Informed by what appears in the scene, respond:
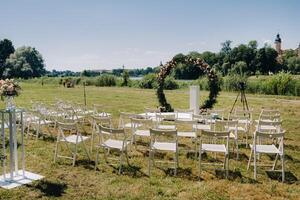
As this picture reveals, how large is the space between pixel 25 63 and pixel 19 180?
6581cm

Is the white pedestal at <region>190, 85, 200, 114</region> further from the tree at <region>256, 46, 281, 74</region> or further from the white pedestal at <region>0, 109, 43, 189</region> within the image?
the tree at <region>256, 46, 281, 74</region>

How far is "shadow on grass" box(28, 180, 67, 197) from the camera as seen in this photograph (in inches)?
222

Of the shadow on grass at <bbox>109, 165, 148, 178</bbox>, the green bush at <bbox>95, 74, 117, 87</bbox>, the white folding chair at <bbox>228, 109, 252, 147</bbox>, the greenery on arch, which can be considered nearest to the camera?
the shadow on grass at <bbox>109, 165, 148, 178</bbox>

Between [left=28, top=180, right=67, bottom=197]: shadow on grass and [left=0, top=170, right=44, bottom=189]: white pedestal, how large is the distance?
26 centimetres

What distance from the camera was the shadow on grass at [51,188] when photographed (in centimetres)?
564

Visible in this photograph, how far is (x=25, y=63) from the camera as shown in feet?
220

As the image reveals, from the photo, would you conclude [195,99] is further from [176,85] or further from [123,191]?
[176,85]

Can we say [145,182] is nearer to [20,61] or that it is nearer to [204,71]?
[204,71]

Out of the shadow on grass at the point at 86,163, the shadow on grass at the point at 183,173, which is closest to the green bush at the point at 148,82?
the shadow on grass at the point at 86,163

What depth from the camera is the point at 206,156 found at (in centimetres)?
812

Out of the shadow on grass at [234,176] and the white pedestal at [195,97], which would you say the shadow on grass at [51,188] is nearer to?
the shadow on grass at [234,176]

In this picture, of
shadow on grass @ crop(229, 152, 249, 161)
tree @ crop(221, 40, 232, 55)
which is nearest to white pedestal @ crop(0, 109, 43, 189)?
shadow on grass @ crop(229, 152, 249, 161)

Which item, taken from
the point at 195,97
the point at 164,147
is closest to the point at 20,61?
the point at 195,97

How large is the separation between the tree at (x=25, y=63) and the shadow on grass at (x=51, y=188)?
183ft
